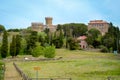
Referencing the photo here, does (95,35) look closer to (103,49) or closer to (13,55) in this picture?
(103,49)

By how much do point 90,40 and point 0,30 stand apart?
228 ft

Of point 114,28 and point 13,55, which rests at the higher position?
point 114,28

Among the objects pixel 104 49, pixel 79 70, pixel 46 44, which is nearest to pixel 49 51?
pixel 46 44

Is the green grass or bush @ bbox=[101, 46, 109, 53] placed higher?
bush @ bbox=[101, 46, 109, 53]

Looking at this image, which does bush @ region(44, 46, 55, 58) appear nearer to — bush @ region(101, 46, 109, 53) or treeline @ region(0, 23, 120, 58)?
treeline @ region(0, 23, 120, 58)

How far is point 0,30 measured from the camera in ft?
614

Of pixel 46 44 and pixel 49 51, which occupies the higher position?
pixel 46 44

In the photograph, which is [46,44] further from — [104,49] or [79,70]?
[79,70]

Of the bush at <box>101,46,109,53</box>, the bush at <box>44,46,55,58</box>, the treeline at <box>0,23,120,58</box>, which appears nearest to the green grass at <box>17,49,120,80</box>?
the bush at <box>44,46,55,58</box>

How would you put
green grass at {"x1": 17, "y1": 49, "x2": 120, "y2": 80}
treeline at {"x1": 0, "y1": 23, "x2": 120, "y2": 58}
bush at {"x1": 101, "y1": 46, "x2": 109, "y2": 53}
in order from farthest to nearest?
bush at {"x1": 101, "y1": 46, "x2": 109, "y2": 53}
treeline at {"x1": 0, "y1": 23, "x2": 120, "y2": 58}
green grass at {"x1": 17, "y1": 49, "x2": 120, "y2": 80}

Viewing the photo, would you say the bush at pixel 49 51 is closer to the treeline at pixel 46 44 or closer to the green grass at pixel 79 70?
the treeline at pixel 46 44

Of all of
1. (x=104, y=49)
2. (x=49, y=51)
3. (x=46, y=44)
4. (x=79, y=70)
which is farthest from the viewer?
(x=46, y=44)

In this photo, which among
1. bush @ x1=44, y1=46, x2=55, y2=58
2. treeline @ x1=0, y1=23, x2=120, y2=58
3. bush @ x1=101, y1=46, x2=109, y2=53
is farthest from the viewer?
bush @ x1=101, y1=46, x2=109, y2=53

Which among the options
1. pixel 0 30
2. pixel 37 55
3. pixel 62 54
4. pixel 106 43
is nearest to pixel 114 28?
pixel 106 43
